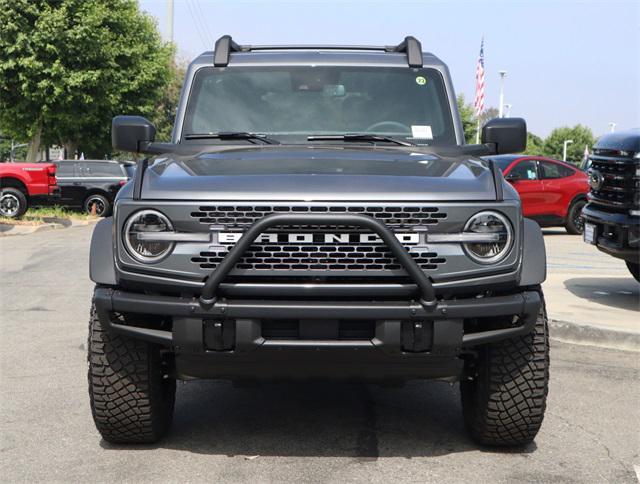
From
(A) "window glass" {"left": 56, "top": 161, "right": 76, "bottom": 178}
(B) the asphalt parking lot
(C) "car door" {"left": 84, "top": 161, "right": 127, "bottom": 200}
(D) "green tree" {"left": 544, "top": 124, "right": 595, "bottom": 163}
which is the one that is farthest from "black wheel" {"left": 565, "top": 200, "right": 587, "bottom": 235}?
(D) "green tree" {"left": 544, "top": 124, "right": 595, "bottom": 163}

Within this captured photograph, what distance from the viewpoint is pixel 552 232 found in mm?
20609

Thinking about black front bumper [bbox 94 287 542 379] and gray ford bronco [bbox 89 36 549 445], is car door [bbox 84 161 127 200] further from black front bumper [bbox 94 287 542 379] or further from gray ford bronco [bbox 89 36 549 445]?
black front bumper [bbox 94 287 542 379]

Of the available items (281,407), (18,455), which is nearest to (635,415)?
(281,407)

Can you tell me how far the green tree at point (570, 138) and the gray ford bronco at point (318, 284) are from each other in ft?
347

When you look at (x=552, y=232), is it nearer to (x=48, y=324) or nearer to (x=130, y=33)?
(x=48, y=324)

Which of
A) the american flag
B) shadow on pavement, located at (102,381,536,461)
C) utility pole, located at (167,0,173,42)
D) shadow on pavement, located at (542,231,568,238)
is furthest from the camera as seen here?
the american flag

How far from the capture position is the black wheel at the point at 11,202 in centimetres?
2148

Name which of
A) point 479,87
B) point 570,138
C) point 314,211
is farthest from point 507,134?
point 570,138

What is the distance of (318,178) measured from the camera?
4160 millimetres

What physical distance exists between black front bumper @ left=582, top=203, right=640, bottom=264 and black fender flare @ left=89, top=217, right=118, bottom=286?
5.66m

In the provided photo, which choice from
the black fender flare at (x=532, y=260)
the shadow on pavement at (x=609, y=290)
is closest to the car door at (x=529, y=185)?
the shadow on pavement at (x=609, y=290)

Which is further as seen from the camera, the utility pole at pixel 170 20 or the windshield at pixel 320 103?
the utility pole at pixel 170 20

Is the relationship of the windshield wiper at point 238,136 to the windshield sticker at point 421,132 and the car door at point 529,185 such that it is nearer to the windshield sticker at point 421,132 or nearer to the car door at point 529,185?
the windshield sticker at point 421,132

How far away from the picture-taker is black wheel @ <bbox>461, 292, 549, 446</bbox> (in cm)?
441
